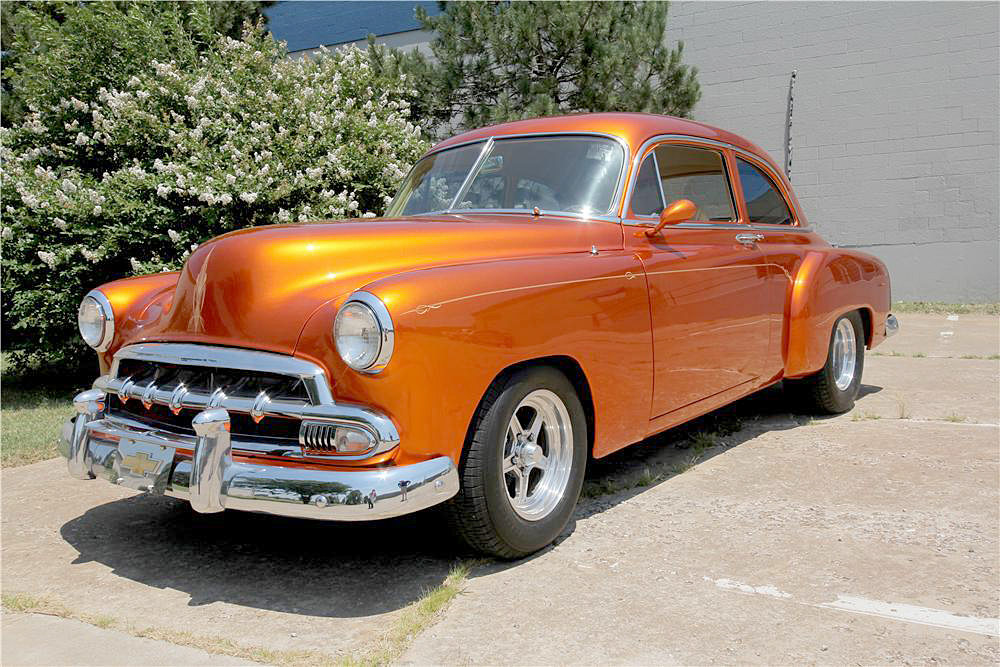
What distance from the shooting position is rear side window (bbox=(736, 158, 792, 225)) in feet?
16.3

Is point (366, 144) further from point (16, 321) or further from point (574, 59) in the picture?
point (574, 59)

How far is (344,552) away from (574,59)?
9295 millimetres

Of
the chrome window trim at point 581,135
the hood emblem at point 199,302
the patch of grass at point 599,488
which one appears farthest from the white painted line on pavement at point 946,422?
the hood emblem at point 199,302

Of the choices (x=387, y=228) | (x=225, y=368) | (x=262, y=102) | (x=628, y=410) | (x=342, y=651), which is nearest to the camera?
(x=342, y=651)

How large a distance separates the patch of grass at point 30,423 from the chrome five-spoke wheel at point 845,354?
4740 mm

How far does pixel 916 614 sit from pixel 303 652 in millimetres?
1890

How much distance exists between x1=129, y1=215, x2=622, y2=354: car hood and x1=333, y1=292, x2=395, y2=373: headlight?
0.51 feet

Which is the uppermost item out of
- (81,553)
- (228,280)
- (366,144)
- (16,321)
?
(366,144)

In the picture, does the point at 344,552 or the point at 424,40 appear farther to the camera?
the point at 424,40

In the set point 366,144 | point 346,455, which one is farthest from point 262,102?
point 346,455

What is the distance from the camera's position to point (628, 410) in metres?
3.63

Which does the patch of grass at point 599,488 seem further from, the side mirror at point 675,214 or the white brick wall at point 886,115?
the white brick wall at point 886,115

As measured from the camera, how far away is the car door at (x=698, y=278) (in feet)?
12.6

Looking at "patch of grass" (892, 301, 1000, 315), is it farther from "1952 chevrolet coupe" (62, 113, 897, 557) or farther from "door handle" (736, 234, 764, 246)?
"1952 chevrolet coupe" (62, 113, 897, 557)
